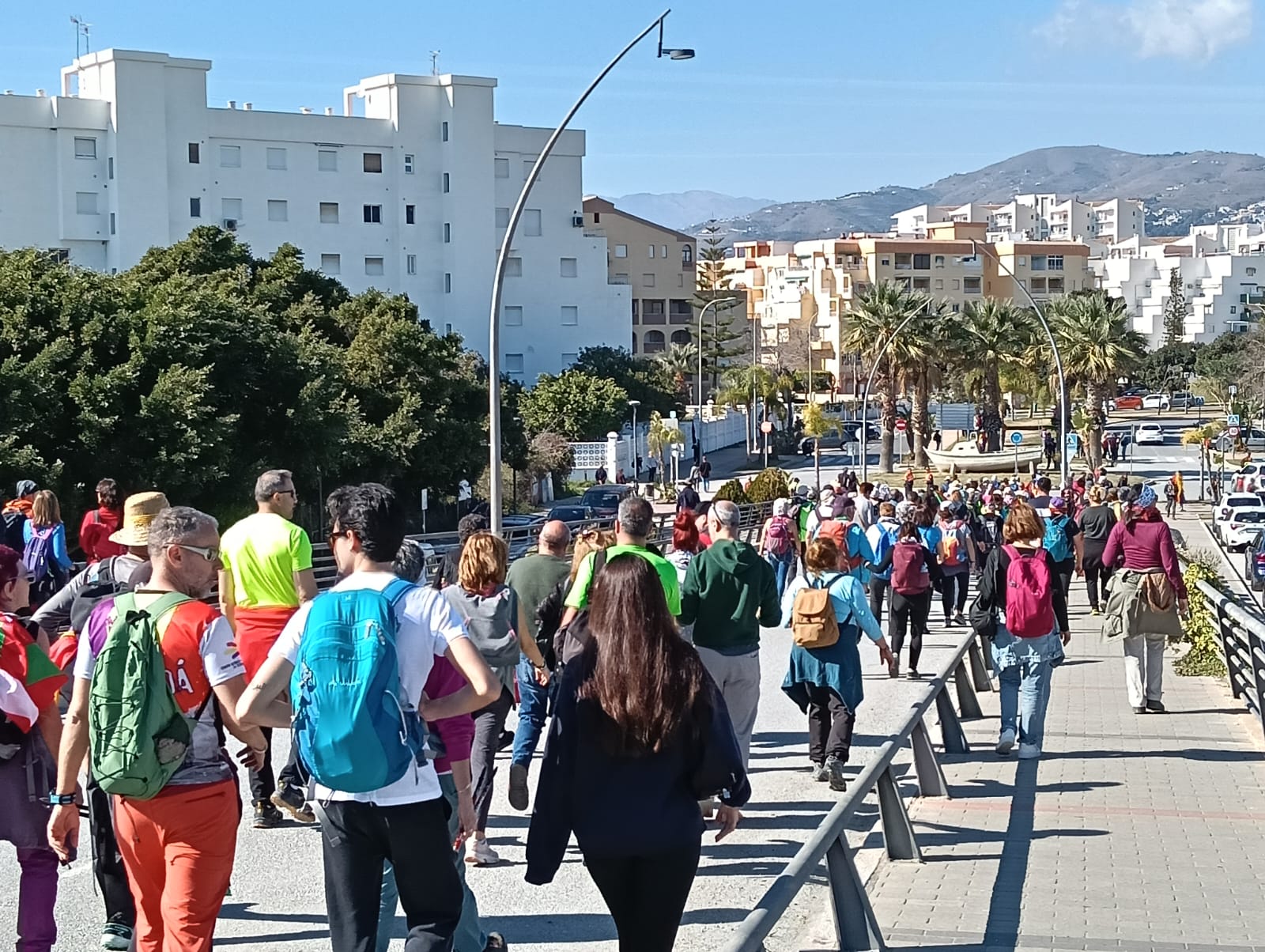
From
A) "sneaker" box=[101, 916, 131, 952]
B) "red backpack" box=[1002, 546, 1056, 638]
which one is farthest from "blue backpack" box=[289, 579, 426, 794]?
"red backpack" box=[1002, 546, 1056, 638]

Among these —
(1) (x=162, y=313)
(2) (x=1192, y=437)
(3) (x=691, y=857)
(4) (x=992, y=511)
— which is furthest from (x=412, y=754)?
(2) (x=1192, y=437)

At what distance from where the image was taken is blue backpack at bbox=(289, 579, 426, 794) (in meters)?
4.91

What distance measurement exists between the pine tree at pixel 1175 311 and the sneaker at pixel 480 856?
161 metres

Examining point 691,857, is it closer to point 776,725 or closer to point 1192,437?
point 776,725

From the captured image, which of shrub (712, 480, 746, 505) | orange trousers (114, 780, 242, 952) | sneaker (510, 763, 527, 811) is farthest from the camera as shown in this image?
shrub (712, 480, 746, 505)

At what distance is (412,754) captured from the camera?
5035 millimetres

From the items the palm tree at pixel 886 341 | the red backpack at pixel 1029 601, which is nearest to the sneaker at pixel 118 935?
the red backpack at pixel 1029 601

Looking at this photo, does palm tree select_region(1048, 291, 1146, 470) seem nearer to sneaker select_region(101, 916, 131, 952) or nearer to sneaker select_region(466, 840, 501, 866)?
sneaker select_region(466, 840, 501, 866)

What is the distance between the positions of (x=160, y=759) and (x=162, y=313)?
106 ft

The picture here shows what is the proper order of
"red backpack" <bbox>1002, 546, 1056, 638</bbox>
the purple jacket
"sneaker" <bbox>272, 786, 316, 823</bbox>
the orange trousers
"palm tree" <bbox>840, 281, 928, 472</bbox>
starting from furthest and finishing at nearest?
"palm tree" <bbox>840, 281, 928, 472</bbox> < the purple jacket < "red backpack" <bbox>1002, 546, 1056, 638</bbox> < "sneaker" <bbox>272, 786, 316, 823</bbox> < the orange trousers

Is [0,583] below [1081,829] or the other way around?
the other way around

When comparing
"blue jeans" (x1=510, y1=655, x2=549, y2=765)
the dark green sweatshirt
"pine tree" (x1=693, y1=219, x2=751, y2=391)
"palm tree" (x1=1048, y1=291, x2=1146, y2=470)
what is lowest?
"blue jeans" (x1=510, y1=655, x2=549, y2=765)

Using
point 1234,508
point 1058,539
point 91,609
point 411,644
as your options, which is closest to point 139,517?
point 91,609

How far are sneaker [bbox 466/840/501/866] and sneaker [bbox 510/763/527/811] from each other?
256 millimetres
